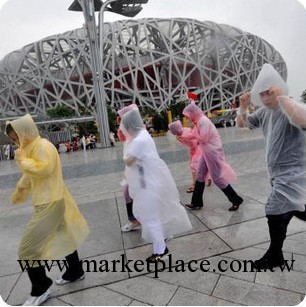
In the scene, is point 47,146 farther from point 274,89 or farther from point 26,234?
point 274,89

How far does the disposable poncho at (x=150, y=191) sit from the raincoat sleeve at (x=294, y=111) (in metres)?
1.25

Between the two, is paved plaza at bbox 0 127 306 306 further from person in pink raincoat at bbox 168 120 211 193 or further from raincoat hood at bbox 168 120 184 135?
raincoat hood at bbox 168 120 184 135

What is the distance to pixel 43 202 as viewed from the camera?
2635 mm

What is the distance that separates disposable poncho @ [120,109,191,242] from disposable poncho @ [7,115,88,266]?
679 millimetres

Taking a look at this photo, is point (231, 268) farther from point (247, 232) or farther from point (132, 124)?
point (132, 124)

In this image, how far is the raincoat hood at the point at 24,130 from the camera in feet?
8.62

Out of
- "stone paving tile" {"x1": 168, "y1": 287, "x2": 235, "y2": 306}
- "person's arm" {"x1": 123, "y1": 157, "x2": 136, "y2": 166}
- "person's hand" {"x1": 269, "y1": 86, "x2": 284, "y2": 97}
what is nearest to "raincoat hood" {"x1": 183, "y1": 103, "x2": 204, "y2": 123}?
"person's arm" {"x1": 123, "y1": 157, "x2": 136, "y2": 166}

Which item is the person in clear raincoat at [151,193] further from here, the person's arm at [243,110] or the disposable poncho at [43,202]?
the person's arm at [243,110]

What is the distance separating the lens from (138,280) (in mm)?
2803

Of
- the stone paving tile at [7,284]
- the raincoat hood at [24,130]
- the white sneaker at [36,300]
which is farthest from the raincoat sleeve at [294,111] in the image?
the stone paving tile at [7,284]

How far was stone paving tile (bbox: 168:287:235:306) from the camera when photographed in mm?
2357

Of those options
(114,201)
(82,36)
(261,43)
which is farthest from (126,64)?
(114,201)

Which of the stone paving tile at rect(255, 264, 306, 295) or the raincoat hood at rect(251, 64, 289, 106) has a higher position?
the raincoat hood at rect(251, 64, 289, 106)

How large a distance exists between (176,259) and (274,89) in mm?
1799
